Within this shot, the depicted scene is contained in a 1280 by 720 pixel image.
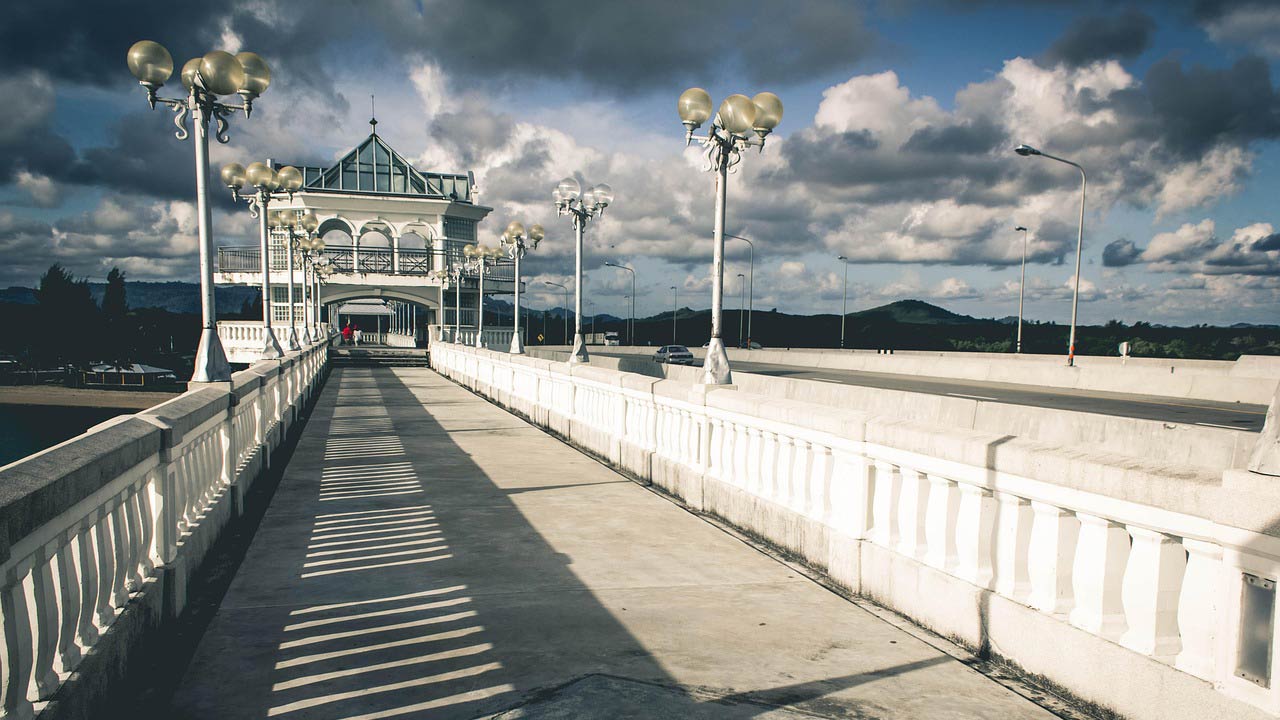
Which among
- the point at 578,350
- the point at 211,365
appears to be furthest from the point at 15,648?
the point at 578,350

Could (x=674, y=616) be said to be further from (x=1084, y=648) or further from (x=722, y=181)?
(x=722, y=181)

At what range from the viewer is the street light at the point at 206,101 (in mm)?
8094

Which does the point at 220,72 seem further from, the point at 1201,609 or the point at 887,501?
the point at 1201,609

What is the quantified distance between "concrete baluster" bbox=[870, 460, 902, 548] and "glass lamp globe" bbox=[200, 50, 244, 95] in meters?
8.80

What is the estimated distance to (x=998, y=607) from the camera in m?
4.28

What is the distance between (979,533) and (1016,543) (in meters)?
0.29

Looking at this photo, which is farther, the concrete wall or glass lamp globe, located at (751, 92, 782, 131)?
the concrete wall

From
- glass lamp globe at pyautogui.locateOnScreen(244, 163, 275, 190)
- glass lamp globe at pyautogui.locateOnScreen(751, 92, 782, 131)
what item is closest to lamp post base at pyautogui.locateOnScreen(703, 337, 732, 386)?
glass lamp globe at pyautogui.locateOnScreen(751, 92, 782, 131)

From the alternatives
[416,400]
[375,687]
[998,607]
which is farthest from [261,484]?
[416,400]

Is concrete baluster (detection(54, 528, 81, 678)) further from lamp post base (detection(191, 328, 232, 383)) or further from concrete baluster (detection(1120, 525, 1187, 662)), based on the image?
lamp post base (detection(191, 328, 232, 383))

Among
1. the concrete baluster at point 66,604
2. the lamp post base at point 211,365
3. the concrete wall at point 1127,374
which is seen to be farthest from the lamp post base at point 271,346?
the concrete wall at point 1127,374

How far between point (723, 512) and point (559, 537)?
1.76m

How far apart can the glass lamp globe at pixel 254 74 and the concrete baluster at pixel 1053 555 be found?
10730mm

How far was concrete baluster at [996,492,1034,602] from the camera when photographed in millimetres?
4195
